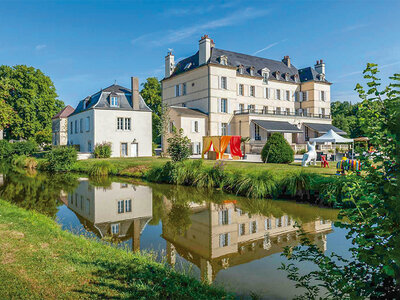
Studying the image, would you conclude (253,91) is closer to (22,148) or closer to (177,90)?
(177,90)

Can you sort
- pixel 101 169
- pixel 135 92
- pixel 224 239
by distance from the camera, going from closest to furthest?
pixel 224 239, pixel 101 169, pixel 135 92

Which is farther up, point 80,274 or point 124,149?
point 124,149

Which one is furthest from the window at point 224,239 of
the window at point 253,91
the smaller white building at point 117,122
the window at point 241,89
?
the window at point 253,91

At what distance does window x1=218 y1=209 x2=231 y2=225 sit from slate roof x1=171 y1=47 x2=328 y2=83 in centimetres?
2582

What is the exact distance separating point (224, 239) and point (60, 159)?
18594 mm

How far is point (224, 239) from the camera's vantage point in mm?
6691

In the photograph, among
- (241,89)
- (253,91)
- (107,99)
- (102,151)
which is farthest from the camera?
(253,91)

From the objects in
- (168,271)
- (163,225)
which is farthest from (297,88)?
(168,271)

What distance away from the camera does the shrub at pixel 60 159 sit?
21.8 metres

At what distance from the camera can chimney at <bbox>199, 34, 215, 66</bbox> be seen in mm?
32928

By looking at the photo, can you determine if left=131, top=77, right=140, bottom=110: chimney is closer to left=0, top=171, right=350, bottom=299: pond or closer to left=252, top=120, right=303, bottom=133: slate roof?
left=252, top=120, right=303, bottom=133: slate roof

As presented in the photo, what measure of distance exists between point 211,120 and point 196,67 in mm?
6407

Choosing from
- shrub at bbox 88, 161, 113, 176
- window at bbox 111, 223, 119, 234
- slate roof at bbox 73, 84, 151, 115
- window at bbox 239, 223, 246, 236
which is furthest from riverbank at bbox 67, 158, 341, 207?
slate roof at bbox 73, 84, 151, 115

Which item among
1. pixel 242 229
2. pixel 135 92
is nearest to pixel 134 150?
pixel 135 92
